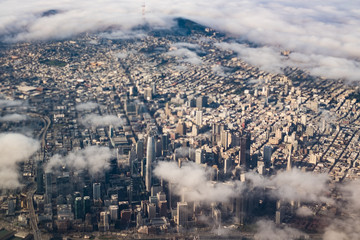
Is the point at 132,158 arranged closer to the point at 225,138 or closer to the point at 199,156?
the point at 199,156

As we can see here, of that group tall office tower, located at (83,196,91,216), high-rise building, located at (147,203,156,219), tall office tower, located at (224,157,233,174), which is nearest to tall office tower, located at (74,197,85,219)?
tall office tower, located at (83,196,91,216)

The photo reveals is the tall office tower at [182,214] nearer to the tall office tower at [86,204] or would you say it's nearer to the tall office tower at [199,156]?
the tall office tower at [86,204]

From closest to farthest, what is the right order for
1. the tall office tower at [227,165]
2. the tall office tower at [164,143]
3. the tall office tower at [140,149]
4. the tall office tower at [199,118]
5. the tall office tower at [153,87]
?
the tall office tower at [227,165] < the tall office tower at [140,149] < the tall office tower at [164,143] < the tall office tower at [199,118] < the tall office tower at [153,87]

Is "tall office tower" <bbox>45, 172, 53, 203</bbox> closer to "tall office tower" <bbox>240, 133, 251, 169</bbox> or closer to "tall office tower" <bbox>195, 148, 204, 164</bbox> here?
"tall office tower" <bbox>195, 148, 204, 164</bbox>

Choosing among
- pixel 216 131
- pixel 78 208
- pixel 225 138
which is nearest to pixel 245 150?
pixel 225 138

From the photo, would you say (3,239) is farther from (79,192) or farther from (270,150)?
(270,150)

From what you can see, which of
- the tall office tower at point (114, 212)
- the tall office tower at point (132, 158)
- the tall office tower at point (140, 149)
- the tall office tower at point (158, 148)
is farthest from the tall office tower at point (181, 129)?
the tall office tower at point (114, 212)

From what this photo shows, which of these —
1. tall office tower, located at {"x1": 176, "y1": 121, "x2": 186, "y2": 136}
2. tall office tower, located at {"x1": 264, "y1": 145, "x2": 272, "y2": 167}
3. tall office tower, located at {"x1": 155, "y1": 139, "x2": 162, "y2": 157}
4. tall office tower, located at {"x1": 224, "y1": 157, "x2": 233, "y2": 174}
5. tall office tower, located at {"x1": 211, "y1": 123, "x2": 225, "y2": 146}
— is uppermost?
tall office tower, located at {"x1": 155, "y1": 139, "x2": 162, "y2": 157}
